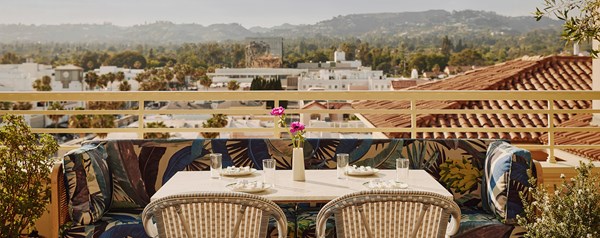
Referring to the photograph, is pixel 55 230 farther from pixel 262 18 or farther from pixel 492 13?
pixel 262 18

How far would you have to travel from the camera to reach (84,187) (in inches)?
137

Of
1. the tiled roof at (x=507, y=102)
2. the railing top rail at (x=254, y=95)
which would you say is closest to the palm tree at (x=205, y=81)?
the tiled roof at (x=507, y=102)

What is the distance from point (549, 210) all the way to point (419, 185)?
2.88ft

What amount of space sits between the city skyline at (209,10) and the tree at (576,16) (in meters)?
22.6

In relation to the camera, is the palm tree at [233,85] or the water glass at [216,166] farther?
the palm tree at [233,85]

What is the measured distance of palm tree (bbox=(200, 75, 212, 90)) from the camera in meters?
24.4

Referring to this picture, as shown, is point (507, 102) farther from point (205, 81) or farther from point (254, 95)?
point (205, 81)

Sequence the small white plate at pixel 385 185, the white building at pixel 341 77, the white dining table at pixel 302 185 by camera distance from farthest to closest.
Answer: the white building at pixel 341 77, the small white plate at pixel 385 185, the white dining table at pixel 302 185

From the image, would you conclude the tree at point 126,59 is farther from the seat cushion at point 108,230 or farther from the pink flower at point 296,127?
the pink flower at point 296,127

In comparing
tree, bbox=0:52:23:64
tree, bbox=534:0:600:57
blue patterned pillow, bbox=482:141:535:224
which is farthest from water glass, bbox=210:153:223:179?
tree, bbox=0:52:23:64

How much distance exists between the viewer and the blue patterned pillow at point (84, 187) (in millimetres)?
3453

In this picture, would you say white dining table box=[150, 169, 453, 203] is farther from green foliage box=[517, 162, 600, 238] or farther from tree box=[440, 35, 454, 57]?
tree box=[440, 35, 454, 57]

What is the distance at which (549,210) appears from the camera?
2.39 meters

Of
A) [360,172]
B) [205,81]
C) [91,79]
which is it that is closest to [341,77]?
[205,81]
